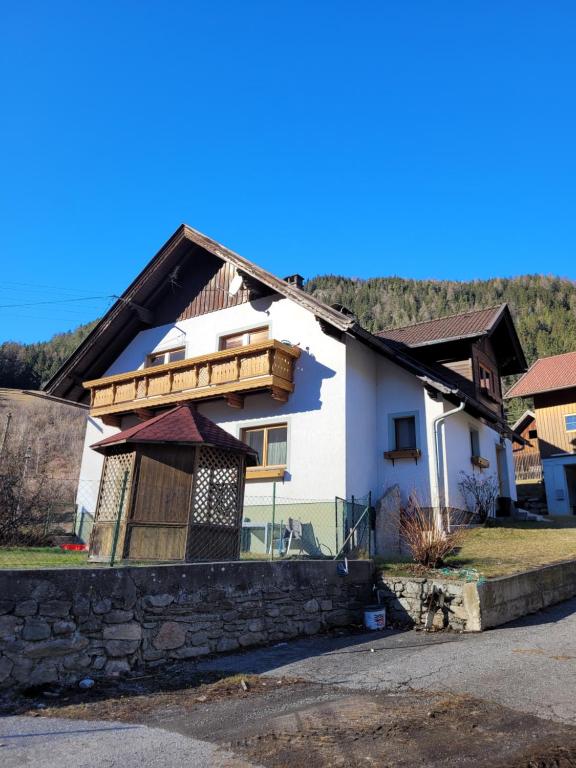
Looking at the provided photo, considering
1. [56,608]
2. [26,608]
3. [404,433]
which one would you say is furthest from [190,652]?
[404,433]

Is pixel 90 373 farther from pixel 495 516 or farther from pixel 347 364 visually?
pixel 495 516

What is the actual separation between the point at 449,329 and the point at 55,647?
689 inches

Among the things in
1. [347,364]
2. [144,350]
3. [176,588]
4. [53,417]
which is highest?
[53,417]

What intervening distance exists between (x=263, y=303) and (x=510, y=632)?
12.7 m

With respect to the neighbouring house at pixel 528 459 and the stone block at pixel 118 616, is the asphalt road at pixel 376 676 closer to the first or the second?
the stone block at pixel 118 616

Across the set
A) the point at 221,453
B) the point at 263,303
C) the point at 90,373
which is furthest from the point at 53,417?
the point at 221,453

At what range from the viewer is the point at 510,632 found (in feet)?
30.3

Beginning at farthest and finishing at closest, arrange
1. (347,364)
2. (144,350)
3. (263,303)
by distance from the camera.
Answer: (144,350)
(263,303)
(347,364)

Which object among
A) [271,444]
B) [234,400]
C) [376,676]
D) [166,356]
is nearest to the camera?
[376,676]

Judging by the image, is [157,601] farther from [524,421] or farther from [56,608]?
[524,421]

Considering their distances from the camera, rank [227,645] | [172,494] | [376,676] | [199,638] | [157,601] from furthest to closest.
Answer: [172,494] → [227,645] → [199,638] → [157,601] → [376,676]

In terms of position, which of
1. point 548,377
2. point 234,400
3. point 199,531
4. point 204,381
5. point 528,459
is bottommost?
point 199,531

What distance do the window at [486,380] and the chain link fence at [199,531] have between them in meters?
7.21

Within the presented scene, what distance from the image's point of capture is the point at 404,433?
17.4 metres
